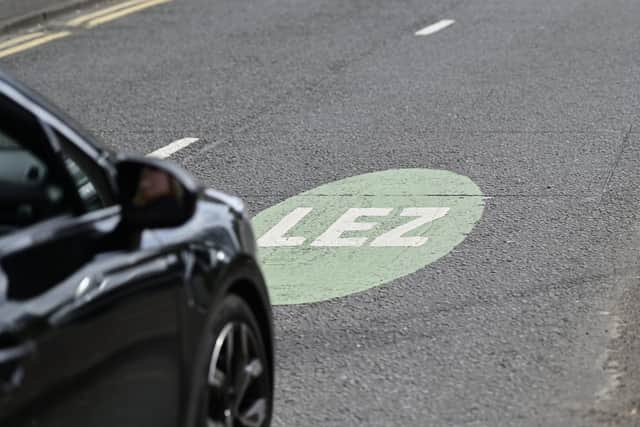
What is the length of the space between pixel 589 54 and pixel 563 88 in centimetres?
164

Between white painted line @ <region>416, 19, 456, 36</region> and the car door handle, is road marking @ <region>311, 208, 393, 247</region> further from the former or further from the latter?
white painted line @ <region>416, 19, 456, 36</region>

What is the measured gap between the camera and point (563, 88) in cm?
1183

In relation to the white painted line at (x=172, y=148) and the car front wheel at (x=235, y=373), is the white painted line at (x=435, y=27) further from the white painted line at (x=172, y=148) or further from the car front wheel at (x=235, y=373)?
the car front wheel at (x=235, y=373)

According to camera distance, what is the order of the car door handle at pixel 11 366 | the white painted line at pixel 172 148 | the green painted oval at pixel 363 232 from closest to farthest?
1. the car door handle at pixel 11 366
2. the green painted oval at pixel 363 232
3. the white painted line at pixel 172 148

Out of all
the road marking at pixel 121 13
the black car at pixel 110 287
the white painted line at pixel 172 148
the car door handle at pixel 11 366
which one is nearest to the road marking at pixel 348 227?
the white painted line at pixel 172 148

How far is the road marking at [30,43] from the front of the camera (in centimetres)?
1494

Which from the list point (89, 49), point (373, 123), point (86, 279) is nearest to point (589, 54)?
point (373, 123)

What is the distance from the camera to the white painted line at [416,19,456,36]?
1487 centimetres

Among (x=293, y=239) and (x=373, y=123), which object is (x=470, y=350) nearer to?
(x=293, y=239)

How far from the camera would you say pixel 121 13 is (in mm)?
17375

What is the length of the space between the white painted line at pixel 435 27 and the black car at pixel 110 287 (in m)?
10.5

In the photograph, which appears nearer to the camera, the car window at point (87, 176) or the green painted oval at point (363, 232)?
the car window at point (87, 176)

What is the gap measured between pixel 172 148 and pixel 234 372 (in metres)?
5.85

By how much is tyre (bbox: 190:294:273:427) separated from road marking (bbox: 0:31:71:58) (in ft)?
34.8
